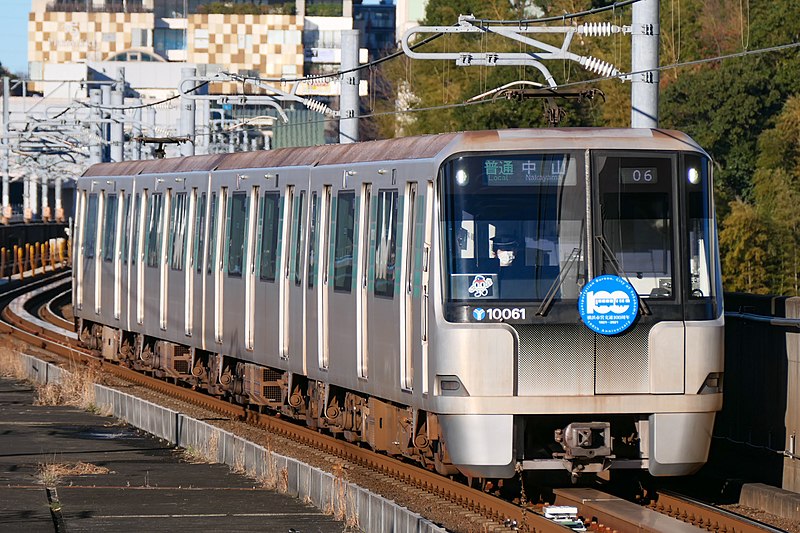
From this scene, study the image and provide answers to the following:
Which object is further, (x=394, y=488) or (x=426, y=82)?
(x=426, y=82)

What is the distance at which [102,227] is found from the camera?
1091 inches

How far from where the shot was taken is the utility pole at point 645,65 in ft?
54.1

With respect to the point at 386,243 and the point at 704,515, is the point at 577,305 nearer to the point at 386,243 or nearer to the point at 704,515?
the point at 704,515

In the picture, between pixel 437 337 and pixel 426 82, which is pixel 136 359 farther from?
pixel 426 82

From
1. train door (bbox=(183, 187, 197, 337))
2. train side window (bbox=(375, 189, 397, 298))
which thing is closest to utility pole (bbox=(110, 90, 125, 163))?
train door (bbox=(183, 187, 197, 337))

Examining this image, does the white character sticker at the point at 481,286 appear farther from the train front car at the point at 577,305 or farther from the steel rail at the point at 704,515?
the steel rail at the point at 704,515

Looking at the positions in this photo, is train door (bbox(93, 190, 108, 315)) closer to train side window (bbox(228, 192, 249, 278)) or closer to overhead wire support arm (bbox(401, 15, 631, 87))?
overhead wire support arm (bbox(401, 15, 631, 87))

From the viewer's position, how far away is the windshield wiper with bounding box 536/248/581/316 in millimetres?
12891

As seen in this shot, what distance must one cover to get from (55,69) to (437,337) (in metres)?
128

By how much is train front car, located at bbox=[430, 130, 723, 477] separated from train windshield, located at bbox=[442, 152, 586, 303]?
0.4 inches

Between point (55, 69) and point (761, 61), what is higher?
point (55, 69)

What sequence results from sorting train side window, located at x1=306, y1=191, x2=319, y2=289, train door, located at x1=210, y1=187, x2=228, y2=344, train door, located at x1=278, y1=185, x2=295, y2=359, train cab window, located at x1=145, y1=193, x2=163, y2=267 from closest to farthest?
train side window, located at x1=306, y1=191, x2=319, y2=289
train door, located at x1=278, y1=185, x2=295, y2=359
train door, located at x1=210, y1=187, x2=228, y2=344
train cab window, located at x1=145, y1=193, x2=163, y2=267

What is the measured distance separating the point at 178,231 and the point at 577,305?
11128 millimetres

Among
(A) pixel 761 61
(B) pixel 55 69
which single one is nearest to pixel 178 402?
(A) pixel 761 61
